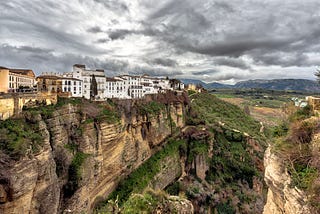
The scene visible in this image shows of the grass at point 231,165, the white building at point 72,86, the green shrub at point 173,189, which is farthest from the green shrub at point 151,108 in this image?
the grass at point 231,165

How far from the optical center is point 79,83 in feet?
99.3

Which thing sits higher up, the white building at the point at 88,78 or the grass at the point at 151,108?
the white building at the point at 88,78

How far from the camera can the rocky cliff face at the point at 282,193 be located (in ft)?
27.1

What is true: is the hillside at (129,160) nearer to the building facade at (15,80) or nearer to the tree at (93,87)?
the tree at (93,87)

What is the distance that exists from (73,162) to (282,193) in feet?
54.4

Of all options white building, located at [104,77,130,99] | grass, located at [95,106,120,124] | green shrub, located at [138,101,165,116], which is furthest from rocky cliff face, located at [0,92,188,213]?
white building, located at [104,77,130,99]

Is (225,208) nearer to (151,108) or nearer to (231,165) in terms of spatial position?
(231,165)

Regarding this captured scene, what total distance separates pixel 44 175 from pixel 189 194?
2479 cm

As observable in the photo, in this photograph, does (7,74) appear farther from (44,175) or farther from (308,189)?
(308,189)

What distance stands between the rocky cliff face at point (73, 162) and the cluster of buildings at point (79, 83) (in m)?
6.46

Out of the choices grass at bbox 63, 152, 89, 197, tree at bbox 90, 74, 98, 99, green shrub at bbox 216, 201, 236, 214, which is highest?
tree at bbox 90, 74, 98, 99

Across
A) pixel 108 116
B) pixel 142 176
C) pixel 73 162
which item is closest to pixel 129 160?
pixel 142 176

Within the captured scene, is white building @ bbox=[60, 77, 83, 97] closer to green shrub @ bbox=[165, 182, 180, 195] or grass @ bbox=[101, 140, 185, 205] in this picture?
grass @ bbox=[101, 140, 185, 205]

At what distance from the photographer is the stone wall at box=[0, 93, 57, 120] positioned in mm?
16466
